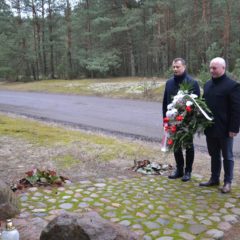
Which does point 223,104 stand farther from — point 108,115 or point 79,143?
point 108,115

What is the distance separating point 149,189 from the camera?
5.34 meters

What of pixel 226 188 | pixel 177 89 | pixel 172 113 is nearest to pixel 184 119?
pixel 172 113

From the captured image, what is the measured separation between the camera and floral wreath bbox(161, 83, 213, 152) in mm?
5336

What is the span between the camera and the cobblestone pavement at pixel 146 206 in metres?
3.96

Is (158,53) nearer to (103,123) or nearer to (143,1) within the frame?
(143,1)

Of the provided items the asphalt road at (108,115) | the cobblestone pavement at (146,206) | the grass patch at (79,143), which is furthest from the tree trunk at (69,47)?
the cobblestone pavement at (146,206)

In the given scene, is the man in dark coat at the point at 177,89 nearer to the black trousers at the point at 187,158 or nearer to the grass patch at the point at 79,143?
the black trousers at the point at 187,158

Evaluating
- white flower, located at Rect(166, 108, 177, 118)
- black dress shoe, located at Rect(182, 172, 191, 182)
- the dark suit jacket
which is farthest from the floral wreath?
black dress shoe, located at Rect(182, 172, 191, 182)

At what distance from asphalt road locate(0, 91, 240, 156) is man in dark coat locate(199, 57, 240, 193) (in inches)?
105

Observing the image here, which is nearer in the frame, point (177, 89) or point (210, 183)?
point (210, 183)

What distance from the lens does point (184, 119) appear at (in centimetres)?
550

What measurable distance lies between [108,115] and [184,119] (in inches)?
324

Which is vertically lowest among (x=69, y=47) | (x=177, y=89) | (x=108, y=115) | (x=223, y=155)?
(x=108, y=115)

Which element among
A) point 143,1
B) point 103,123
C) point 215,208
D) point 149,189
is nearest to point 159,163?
point 149,189
